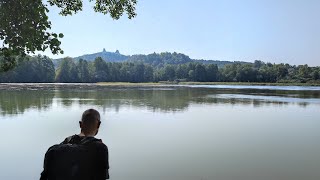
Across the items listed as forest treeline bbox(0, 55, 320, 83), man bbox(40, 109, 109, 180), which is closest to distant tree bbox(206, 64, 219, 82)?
forest treeline bbox(0, 55, 320, 83)

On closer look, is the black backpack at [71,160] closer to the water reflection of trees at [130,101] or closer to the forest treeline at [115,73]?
the water reflection of trees at [130,101]

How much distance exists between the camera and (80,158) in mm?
3904

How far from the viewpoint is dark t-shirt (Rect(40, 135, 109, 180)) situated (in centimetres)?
393

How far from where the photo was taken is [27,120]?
27312 mm

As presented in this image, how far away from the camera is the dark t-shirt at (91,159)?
3.93 m

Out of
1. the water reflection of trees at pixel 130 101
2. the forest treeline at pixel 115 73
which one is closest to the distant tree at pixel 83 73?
the forest treeline at pixel 115 73

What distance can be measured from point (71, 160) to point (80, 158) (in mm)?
92

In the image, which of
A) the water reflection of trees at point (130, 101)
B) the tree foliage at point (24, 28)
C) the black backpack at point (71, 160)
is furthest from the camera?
the water reflection of trees at point (130, 101)

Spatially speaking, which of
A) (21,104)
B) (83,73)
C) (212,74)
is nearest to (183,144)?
(21,104)

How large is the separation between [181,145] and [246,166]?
4.85 m

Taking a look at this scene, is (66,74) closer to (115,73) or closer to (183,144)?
(115,73)

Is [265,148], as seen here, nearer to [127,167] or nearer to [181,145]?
[181,145]

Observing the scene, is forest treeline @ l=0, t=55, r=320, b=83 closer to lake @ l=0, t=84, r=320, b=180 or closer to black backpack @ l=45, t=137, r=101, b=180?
lake @ l=0, t=84, r=320, b=180

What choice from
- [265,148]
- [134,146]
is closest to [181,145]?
[134,146]
